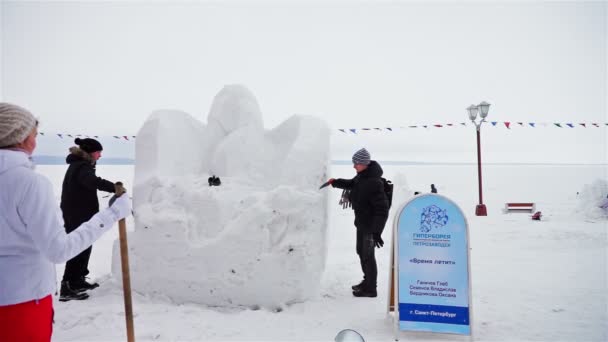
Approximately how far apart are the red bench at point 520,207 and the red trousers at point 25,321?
12.2m

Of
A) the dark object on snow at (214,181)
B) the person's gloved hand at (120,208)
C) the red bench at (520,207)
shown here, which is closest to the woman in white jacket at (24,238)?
the person's gloved hand at (120,208)

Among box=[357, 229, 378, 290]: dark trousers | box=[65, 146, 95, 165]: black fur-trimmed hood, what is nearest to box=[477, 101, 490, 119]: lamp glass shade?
box=[357, 229, 378, 290]: dark trousers

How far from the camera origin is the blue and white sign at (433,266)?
332 centimetres

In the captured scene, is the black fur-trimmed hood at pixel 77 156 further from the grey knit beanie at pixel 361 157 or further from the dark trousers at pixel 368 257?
the dark trousers at pixel 368 257

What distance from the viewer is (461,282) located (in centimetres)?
333

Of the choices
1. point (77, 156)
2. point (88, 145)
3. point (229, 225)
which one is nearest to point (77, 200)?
point (77, 156)

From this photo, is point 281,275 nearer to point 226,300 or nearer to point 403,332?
point 226,300

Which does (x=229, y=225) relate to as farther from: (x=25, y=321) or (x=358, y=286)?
(x=25, y=321)

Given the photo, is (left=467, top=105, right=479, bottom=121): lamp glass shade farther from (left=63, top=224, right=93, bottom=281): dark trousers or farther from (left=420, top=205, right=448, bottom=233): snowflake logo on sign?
(left=63, top=224, right=93, bottom=281): dark trousers

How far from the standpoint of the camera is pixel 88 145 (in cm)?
425

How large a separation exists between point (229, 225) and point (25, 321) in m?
2.56

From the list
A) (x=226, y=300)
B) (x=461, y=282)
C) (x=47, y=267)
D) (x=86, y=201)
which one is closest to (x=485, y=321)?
(x=461, y=282)

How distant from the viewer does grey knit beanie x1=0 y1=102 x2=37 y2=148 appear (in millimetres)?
1662

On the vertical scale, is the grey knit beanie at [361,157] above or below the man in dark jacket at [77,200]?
above
